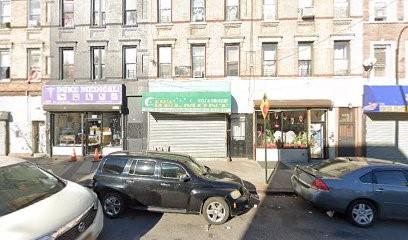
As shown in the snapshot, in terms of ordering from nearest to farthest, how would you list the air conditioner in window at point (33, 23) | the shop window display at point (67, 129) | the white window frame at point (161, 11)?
the white window frame at point (161, 11) < the shop window display at point (67, 129) < the air conditioner in window at point (33, 23)

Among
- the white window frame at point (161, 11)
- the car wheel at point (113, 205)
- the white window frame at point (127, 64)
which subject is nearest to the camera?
the car wheel at point (113, 205)

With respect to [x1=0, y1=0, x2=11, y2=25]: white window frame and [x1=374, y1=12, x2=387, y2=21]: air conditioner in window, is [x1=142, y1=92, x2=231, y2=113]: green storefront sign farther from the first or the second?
[x1=0, y1=0, x2=11, y2=25]: white window frame

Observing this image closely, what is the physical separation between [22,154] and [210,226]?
50.3 ft

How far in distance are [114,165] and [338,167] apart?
6.02 meters

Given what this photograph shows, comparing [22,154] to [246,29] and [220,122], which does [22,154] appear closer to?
[220,122]

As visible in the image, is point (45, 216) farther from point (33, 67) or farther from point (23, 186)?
point (33, 67)

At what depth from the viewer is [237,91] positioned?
680 inches

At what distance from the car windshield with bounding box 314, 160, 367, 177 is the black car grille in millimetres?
5948

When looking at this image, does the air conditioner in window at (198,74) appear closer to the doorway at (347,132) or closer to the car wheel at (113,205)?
the doorway at (347,132)

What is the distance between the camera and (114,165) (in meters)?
8.28

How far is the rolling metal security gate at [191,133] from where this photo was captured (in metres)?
17.4

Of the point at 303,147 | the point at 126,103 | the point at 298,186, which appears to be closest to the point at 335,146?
the point at 303,147

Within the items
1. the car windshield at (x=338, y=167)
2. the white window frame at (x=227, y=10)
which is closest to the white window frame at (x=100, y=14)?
the white window frame at (x=227, y=10)

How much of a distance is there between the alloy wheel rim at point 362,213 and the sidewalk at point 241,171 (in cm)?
294
